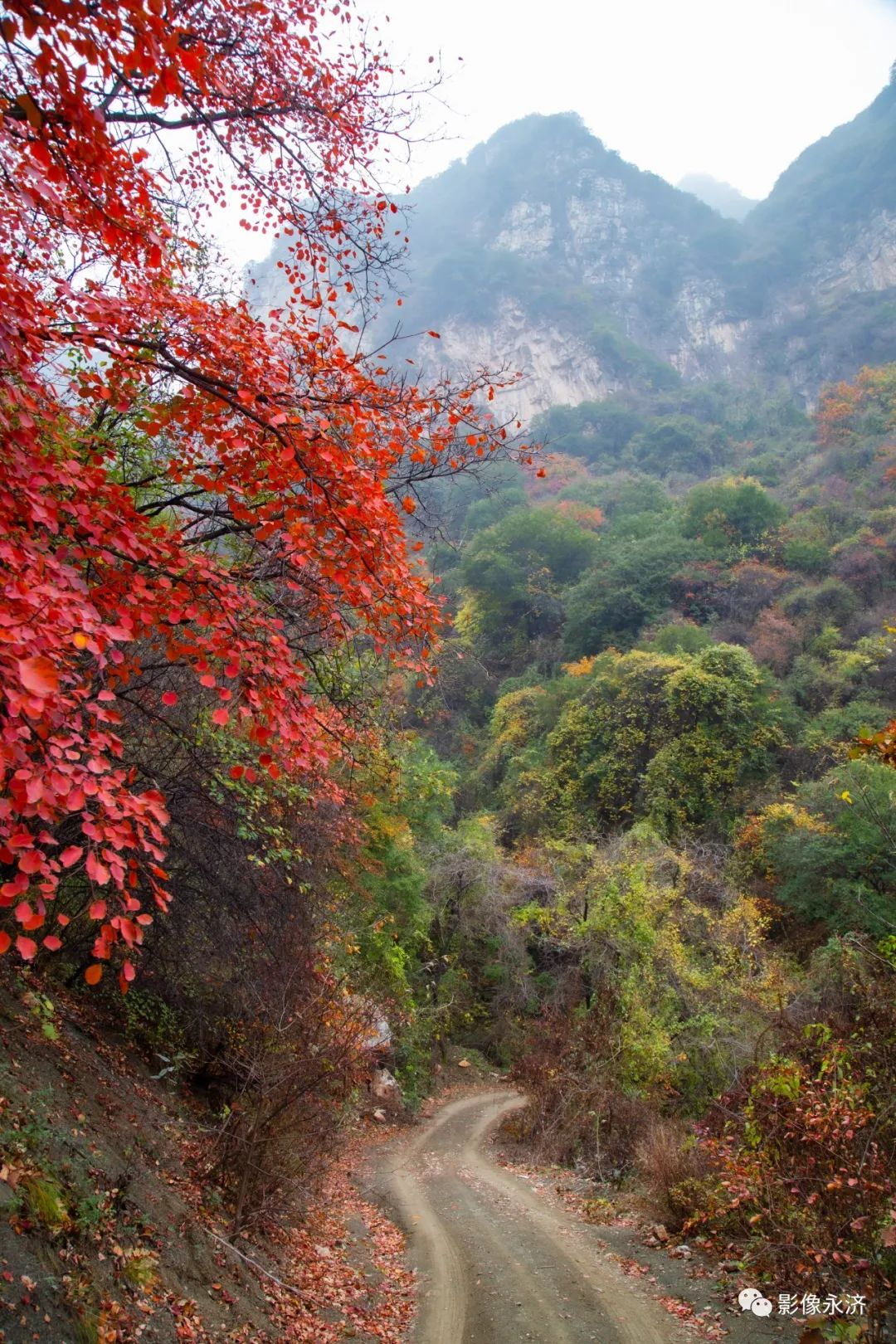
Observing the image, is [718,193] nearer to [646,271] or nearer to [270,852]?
[646,271]

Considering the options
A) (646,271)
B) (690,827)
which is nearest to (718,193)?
(646,271)

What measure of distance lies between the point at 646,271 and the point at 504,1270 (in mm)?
102443

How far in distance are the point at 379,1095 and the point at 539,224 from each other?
10508cm

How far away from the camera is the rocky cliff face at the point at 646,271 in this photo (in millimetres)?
72812

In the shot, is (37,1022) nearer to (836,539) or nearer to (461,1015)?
(461,1015)

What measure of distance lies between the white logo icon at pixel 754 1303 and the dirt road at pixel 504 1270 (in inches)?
21.4

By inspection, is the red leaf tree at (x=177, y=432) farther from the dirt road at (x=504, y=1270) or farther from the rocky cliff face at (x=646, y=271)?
the rocky cliff face at (x=646, y=271)

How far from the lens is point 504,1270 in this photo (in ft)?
23.5

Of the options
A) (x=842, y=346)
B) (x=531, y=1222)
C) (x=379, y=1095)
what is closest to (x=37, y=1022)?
(x=531, y=1222)

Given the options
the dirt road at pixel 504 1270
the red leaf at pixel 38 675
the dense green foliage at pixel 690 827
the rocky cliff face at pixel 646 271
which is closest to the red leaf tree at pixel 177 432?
the red leaf at pixel 38 675

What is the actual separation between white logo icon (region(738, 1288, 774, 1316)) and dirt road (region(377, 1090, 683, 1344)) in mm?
545

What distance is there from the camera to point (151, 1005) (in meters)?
8.04

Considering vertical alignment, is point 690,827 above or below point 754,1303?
above

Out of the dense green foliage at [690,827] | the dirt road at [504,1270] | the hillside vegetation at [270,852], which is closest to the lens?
the hillside vegetation at [270,852]
